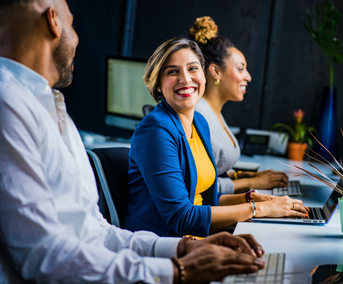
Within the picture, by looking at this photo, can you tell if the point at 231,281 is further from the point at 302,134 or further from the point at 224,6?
the point at 224,6

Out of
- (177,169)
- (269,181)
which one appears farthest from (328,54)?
(177,169)

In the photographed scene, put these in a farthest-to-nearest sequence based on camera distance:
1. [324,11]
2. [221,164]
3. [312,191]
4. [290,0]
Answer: [290,0]
[324,11]
[221,164]
[312,191]

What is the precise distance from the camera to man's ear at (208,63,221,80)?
2.14m

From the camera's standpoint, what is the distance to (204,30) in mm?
2109

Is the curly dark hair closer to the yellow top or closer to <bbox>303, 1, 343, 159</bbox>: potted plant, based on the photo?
the yellow top

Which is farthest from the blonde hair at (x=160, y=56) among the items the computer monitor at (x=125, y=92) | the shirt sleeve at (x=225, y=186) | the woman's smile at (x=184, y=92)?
the computer monitor at (x=125, y=92)

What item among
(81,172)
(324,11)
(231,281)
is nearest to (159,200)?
(81,172)

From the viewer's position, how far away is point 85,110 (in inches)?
139

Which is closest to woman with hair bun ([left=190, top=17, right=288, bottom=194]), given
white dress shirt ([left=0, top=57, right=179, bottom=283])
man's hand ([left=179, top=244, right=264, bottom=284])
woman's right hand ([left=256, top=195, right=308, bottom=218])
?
woman's right hand ([left=256, top=195, right=308, bottom=218])

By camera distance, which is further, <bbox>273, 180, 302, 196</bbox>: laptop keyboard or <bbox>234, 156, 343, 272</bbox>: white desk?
<bbox>273, 180, 302, 196</bbox>: laptop keyboard

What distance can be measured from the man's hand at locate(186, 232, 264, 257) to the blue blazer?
0.26m

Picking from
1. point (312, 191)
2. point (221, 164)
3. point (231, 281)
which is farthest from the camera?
point (221, 164)

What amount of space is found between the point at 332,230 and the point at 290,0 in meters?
2.29

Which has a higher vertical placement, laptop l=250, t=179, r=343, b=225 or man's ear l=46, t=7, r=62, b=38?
man's ear l=46, t=7, r=62, b=38
